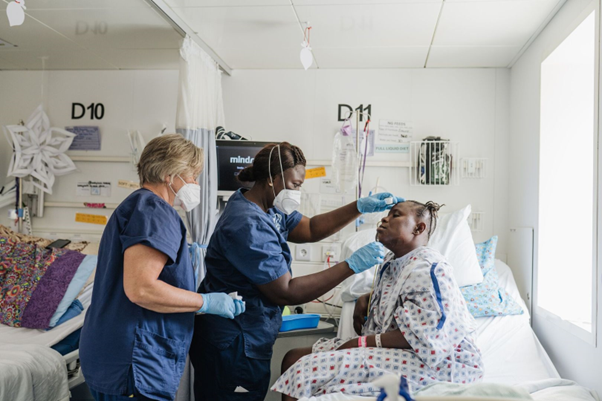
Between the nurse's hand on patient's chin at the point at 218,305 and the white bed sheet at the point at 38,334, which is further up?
the nurse's hand on patient's chin at the point at 218,305

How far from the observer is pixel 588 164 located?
2539 mm

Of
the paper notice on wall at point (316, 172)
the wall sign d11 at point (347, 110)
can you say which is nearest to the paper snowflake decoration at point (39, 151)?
the paper notice on wall at point (316, 172)

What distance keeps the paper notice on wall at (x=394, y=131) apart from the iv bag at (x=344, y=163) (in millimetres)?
256

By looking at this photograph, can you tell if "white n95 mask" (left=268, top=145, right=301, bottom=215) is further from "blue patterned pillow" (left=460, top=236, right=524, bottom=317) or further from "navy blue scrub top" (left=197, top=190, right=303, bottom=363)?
"blue patterned pillow" (left=460, top=236, right=524, bottom=317)

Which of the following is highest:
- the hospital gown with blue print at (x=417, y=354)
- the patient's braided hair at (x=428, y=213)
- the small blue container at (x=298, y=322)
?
the patient's braided hair at (x=428, y=213)

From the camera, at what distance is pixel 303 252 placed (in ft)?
11.3

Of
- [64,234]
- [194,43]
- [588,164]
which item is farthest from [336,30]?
[64,234]

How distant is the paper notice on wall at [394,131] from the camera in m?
3.43

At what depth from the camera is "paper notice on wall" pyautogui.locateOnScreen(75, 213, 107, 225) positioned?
3670 millimetres

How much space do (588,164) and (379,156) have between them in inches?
50.3

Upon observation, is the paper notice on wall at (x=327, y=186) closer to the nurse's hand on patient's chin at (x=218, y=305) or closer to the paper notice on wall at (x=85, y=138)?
the paper notice on wall at (x=85, y=138)

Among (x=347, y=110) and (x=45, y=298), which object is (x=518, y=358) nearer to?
(x=347, y=110)

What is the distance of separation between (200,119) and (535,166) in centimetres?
192

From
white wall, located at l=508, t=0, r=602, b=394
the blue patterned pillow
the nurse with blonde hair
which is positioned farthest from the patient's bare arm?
the blue patterned pillow
